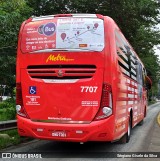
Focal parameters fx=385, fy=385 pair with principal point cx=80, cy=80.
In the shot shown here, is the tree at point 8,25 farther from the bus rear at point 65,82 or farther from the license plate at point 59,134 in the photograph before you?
the license plate at point 59,134

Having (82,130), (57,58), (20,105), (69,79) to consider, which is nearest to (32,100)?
(20,105)

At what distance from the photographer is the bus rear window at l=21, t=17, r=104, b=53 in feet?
31.2

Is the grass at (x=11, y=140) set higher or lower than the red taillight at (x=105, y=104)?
lower

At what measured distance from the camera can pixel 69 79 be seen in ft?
30.7

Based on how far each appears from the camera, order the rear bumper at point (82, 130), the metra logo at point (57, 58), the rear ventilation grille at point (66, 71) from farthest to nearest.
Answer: the metra logo at point (57, 58)
the rear ventilation grille at point (66, 71)
the rear bumper at point (82, 130)

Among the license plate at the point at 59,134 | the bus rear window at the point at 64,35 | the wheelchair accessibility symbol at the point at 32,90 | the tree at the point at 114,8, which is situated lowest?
the license plate at the point at 59,134

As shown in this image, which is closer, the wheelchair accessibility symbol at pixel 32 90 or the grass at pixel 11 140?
the wheelchair accessibility symbol at pixel 32 90

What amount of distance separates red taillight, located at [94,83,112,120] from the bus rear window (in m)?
1.00

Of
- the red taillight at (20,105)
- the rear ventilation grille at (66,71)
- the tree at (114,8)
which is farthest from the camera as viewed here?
the tree at (114,8)

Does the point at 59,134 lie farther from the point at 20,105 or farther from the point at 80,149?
the point at 80,149

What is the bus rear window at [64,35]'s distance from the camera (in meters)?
9.51

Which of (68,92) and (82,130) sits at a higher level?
(68,92)

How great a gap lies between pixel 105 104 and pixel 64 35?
2030 mm

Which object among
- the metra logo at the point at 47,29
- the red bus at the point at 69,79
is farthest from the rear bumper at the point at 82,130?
the metra logo at the point at 47,29
